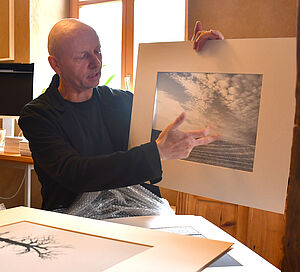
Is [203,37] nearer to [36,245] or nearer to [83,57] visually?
[83,57]

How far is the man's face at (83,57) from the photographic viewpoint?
152cm

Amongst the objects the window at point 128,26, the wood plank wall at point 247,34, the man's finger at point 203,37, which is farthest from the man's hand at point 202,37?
the window at point 128,26

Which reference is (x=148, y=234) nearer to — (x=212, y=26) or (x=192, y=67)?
(x=192, y=67)

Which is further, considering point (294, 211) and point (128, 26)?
point (128, 26)

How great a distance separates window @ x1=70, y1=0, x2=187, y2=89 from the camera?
3.24 metres

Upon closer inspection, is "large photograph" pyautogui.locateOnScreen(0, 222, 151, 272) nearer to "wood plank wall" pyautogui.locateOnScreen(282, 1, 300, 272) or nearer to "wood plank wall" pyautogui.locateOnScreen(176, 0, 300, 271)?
"wood plank wall" pyautogui.locateOnScreen(282, 1, 300, 272)

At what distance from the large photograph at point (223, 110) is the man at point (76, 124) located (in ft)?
0.72

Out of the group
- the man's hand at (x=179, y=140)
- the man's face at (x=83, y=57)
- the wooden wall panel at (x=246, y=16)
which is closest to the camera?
the man's hand at (x=179, y=140)

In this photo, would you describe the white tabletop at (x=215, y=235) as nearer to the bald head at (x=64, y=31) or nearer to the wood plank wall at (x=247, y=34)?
the bald head at (x=64, y=31)

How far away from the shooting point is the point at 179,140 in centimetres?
110

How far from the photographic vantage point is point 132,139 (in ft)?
4.33

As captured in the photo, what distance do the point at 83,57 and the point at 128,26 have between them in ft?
6.52

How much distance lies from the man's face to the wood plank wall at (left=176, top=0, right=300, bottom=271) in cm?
108

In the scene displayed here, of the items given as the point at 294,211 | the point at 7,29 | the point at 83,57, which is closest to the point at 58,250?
the point at 294,211
